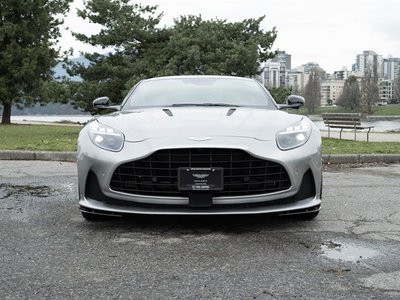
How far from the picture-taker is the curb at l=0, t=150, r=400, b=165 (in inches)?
340

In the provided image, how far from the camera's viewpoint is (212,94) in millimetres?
4992

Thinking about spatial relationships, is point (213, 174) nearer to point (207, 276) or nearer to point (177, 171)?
point (177, 171)

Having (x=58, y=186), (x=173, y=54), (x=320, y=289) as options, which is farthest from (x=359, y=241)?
(x=173, y=54)

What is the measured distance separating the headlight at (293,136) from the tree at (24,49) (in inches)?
1124

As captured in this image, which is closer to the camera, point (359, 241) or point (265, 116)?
point (359, 241)

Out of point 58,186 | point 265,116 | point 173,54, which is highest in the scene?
point 173,54

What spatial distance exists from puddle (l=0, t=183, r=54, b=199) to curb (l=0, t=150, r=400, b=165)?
2.87 meters

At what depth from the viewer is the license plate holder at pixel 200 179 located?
137 inches

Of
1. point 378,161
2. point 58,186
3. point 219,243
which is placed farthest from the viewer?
point 378,161

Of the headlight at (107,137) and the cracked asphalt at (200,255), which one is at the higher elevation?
the headlight at (107,137)

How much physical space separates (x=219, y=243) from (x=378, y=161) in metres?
6.22

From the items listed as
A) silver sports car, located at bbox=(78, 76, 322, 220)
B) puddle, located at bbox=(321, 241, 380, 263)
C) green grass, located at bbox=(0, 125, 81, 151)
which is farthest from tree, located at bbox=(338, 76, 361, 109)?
puddle, located at bbox=(321, 241, 380, 263)

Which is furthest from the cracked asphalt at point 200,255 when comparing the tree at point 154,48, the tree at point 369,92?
the tree at point 369,92

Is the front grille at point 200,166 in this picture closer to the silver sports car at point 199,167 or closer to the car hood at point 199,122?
the silver sports car at point 199,167
